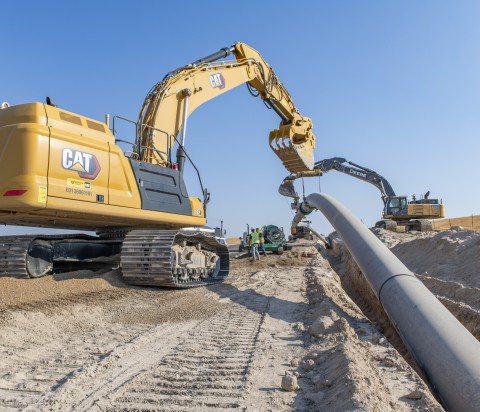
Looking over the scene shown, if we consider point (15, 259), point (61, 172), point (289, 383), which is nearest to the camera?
point (289, 383)

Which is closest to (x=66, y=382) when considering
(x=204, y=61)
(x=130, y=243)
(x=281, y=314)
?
(x=281, y=314)

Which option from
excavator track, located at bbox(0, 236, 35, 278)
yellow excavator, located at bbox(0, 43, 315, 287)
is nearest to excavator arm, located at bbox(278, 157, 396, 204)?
yellow excavator, located at bbox(0, 43, 315, 287)

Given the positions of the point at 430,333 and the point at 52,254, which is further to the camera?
the point at 52,254

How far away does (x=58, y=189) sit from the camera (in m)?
5.89

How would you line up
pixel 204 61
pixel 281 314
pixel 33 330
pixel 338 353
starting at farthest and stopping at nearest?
pixel 204 61 < pixel 281 314 < pixel 33 330 < pixel 338 353

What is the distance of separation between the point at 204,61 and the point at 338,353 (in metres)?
7.65

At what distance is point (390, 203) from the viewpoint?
2597 centimetres

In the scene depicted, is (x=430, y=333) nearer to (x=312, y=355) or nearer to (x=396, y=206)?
(x=312, y=355)

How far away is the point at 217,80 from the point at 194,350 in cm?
706

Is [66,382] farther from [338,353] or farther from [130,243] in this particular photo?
[130,243]

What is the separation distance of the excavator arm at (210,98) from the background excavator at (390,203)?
10815mm

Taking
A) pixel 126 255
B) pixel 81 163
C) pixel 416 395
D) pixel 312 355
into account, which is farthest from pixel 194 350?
pixel 126 255

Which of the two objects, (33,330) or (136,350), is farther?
(33,330)

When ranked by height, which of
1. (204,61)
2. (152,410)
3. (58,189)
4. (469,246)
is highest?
(204,61)
